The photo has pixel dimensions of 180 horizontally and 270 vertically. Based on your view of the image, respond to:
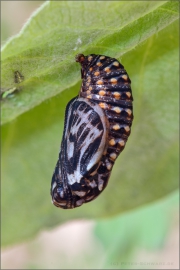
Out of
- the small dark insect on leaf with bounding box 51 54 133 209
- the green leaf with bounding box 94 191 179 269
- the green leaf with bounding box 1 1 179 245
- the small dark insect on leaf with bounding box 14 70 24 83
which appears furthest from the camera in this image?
the green leaf with bounding box 94 191 179 269

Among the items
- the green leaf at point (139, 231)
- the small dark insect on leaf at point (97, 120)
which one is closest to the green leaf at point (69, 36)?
the small dark insect on leaf at point (97, 120)

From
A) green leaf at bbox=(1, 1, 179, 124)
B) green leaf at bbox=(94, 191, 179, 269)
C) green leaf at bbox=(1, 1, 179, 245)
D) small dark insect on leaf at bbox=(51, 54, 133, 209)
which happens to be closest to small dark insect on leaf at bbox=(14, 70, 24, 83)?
green leaf at bbox=(1, 1, 179, 124)

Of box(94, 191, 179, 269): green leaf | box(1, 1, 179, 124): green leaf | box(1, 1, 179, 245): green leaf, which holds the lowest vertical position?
box(94, 191, 179, 269): green leaf

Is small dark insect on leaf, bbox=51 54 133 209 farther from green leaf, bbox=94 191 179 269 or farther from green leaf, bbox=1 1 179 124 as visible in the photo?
green leaf, bbox=94 191 179 269

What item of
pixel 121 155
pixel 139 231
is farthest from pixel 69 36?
pixel 139 231

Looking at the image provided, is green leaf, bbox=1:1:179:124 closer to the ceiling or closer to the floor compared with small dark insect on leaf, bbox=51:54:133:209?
closer to the ceiling

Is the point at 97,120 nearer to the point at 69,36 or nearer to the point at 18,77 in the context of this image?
the point at 18,77

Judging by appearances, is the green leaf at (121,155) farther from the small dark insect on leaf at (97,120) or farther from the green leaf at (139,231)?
the green leaf at (139,231)
